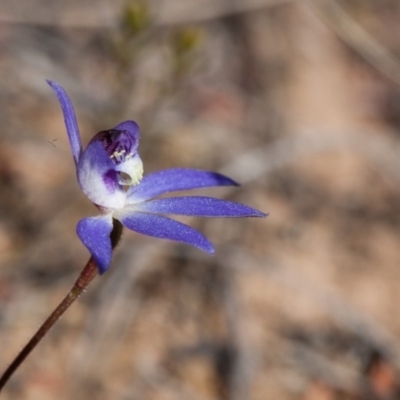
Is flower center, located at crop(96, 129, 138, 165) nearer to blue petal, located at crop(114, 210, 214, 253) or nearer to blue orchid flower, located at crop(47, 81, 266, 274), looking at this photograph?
blue orchid flower, located at crop(47, 81, 266, 274)

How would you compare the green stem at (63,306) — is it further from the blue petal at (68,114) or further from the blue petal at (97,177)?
the blue petal at (68,114)

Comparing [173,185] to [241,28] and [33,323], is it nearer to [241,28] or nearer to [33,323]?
[33,323]

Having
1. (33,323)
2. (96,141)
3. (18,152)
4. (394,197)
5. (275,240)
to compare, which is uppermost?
(394,197)

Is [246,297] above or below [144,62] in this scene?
below

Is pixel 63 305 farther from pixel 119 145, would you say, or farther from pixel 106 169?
pixel 119 145

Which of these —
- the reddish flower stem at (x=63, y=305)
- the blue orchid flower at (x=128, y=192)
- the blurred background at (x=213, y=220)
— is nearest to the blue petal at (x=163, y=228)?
the blue orchid flower at (x=128, y=192)

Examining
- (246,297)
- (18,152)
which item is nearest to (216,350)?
(246,297)
